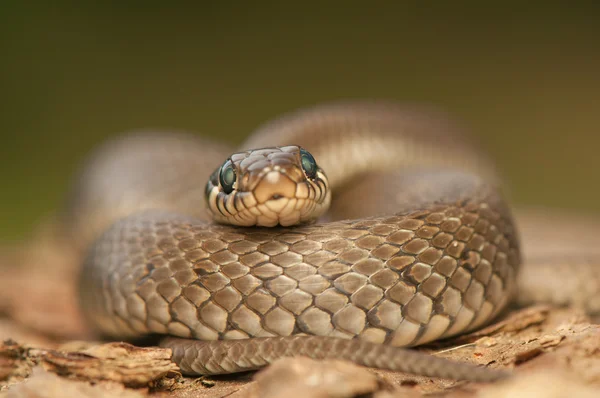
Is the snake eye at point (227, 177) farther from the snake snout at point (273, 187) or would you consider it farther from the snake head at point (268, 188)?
the snake snout at point (273, 187)

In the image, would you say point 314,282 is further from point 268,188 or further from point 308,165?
point 308,165

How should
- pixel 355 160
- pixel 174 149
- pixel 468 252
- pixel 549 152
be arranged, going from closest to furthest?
1. pixel 468 252
2. pixel 355 160
3. pixel 174 149
4. pixel 549 152

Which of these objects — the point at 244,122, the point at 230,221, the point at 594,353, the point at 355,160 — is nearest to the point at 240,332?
the point at 230,221

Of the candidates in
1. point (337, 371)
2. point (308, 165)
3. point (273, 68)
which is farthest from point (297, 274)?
point (273, 68)

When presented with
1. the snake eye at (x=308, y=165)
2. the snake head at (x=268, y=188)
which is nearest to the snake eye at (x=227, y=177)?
the snake head at (x=268, y=188)

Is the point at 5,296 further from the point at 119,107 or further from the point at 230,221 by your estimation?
the point at 119,107
